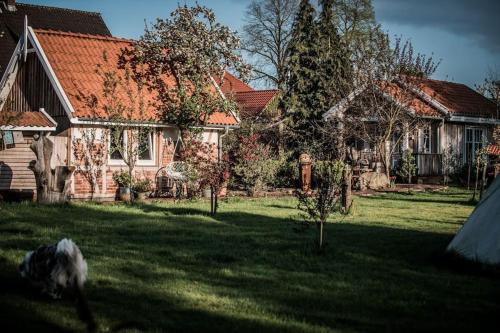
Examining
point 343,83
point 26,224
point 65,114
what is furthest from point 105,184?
point 343,83

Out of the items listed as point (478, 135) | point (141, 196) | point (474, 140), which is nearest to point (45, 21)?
point (141, 196)

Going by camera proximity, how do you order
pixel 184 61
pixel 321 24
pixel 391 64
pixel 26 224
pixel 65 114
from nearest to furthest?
pixel 26 224 < pixel 65 114 < pixel 184 61 < pixel 391 64 < pixel 321 24

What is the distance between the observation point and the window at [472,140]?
3172 cm

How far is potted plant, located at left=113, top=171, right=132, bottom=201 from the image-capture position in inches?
795

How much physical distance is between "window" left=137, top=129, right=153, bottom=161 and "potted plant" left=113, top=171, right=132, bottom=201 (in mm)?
950

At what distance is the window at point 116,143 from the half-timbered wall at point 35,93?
162 centimetres

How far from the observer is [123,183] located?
68.7 ft

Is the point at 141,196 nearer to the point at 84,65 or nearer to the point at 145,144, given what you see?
the point at 145,144

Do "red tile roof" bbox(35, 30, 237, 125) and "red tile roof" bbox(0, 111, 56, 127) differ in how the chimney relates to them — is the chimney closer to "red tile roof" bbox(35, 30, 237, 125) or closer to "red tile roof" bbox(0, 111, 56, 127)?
"red tile roof" bbox(35, 30, 237, 125)

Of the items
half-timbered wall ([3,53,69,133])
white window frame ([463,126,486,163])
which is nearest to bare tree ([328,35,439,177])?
white window frame ([463,126,486,163])

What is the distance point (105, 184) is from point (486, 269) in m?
15.1

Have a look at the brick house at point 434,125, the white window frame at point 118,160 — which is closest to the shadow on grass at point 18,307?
the white window frame at point 118,160

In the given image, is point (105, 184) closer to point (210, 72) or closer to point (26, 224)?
point (210, 72)

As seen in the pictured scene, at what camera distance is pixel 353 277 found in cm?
784
